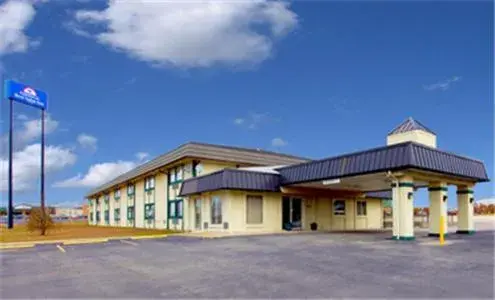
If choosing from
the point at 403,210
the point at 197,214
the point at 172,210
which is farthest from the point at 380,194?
the point at 403,210

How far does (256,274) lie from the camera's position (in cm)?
891

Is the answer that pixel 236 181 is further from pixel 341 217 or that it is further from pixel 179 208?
pixel 341 217

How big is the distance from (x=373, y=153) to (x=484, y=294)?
13.2 m

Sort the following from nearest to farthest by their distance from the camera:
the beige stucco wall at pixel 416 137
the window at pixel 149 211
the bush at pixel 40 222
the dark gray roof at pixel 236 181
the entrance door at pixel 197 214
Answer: the beige stucco wall at pixel 416 137 < the dark gray roof at pixel 236 181 < the entrance door at pixel 197 214 < the bush at pixel 40 222 < the window at pixel 149 211

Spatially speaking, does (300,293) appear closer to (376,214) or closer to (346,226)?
(346,226)

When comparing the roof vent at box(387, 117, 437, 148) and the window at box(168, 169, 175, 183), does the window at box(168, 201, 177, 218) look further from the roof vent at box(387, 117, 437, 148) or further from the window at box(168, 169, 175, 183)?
the roof vent at box(387, 117, 437, 148)

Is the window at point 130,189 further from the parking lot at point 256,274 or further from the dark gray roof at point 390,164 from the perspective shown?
the parking lot at point 256,274

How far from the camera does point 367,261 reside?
10.7 m

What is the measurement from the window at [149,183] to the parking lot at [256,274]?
913 inches

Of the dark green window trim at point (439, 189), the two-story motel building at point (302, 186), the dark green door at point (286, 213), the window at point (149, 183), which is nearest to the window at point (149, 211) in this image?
the two-story motel building at point (302, 186)

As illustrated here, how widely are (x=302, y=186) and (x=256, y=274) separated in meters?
17.8

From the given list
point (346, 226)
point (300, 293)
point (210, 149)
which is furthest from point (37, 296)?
point (346, 226)

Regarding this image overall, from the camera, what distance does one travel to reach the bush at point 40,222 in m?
27.8

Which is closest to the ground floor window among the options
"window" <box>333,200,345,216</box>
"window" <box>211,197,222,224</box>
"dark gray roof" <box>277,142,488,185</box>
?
"window" <box>211,197,222,224</box>
